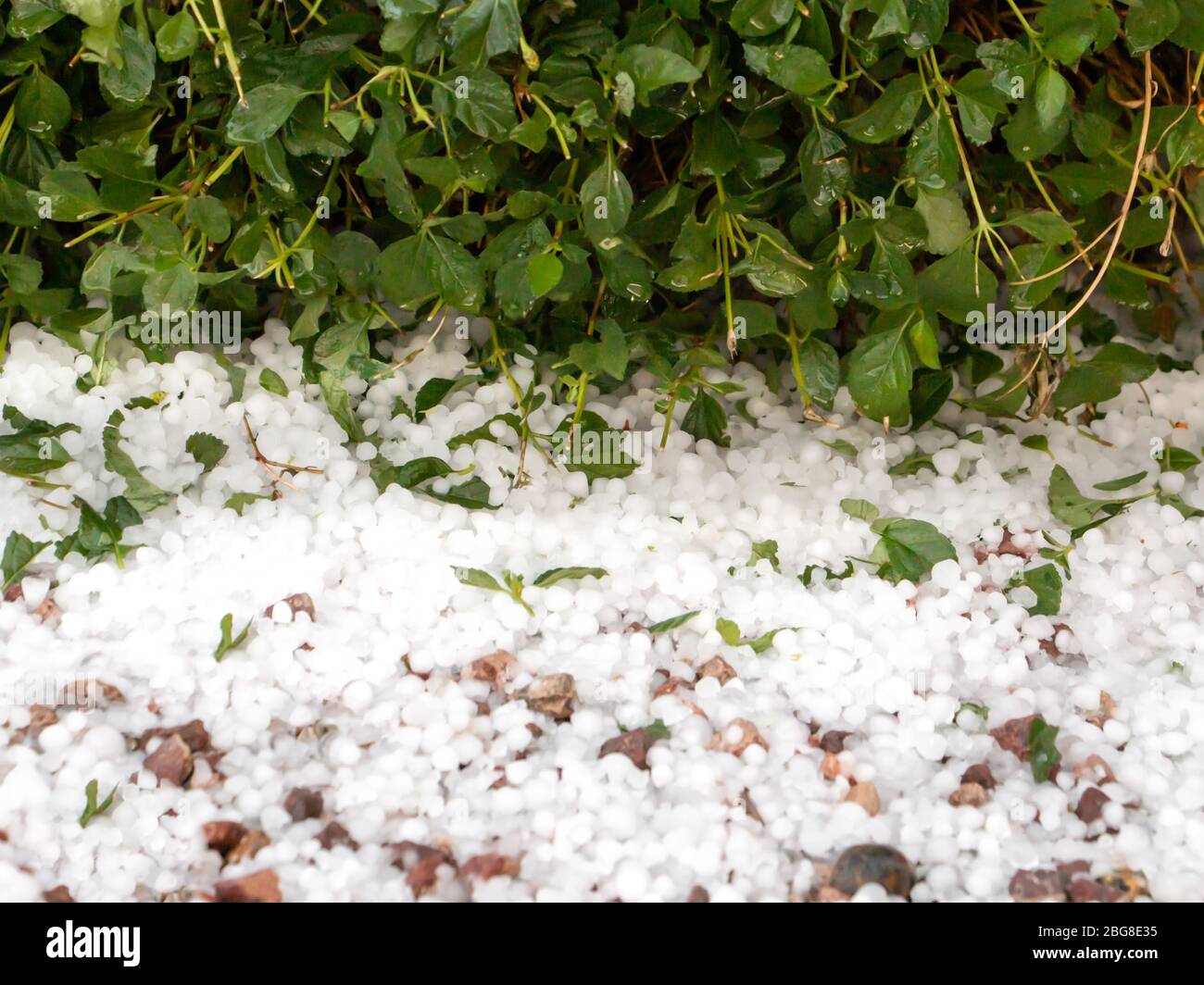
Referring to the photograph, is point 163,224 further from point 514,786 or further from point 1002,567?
point 1002,567

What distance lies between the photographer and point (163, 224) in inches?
35.7

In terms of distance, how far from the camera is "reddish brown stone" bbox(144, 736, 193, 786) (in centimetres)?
74

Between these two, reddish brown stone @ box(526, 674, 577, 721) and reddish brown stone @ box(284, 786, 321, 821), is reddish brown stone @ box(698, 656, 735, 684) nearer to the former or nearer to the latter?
reddish brown stone @ box(526, 674, 577, 721)

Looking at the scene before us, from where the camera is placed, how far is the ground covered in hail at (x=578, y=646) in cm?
70

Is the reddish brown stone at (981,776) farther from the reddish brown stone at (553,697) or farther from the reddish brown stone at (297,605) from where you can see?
the reddish brown stone at (297,605)

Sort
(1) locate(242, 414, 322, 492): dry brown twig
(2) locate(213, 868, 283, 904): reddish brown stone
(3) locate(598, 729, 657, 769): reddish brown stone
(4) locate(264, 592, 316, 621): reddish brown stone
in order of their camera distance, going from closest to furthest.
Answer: (2) locate(213, 868, 283, 904): reddish brown stone
(3) locate(598, 729, 657, 769): reddish brown stone
(4) locate(264, 592, 316, 621): reddish brown stone
(1) locate(242, 414, 322, 492): dry brown twig

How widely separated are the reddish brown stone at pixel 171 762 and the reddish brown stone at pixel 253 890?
106 mm

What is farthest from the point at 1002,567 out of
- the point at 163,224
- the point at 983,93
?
the point at 163,224

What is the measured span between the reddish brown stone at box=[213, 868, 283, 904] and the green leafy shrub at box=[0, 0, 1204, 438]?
46cm

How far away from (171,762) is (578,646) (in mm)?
305

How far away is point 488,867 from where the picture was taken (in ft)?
2.21

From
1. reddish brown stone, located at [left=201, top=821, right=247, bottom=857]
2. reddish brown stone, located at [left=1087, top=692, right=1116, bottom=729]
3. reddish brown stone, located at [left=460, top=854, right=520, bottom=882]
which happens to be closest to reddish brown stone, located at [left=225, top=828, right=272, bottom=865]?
reddish brown stone, located at [left=201, top=821, right=247, bottom=857]

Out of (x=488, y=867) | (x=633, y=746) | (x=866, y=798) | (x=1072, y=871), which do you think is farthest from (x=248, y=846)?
(x=1072, y=871)

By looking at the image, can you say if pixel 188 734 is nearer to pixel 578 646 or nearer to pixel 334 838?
pixel 334 838
